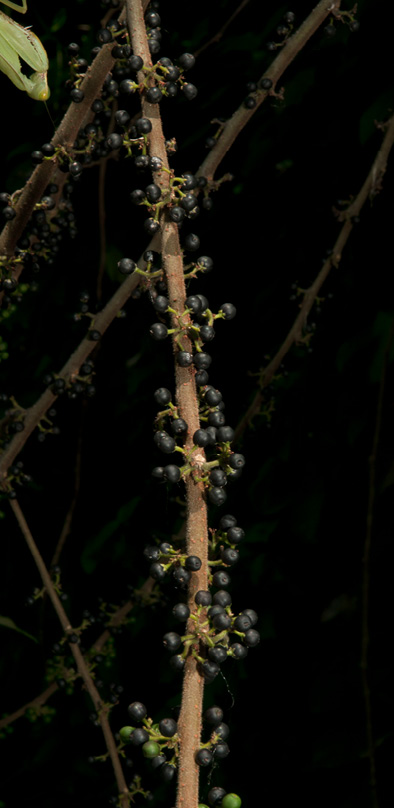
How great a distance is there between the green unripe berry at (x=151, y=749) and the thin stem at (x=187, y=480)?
24mm

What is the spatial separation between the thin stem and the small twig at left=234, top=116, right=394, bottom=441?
897mm

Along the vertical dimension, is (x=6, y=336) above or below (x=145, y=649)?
above

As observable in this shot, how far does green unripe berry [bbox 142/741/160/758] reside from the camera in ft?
2.32

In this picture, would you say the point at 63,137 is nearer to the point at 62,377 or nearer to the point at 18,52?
the point at 18,52

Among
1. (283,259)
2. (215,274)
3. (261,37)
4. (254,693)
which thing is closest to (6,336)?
(215,274)

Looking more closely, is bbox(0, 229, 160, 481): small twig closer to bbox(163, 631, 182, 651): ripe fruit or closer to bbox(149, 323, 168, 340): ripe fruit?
bbox(149, 323, 168, 340): ripe fruit

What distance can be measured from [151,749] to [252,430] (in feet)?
3.82

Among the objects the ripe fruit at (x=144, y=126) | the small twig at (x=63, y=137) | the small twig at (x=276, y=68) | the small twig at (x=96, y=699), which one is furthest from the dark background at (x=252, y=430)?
the ripe fruit at (x=144, y=126)

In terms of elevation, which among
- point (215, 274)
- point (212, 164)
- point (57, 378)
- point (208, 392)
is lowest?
point (208, 392)

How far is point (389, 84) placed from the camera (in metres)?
1.87

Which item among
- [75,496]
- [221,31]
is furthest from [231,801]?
[221,31]

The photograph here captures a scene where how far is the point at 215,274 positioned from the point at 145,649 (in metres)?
0.98

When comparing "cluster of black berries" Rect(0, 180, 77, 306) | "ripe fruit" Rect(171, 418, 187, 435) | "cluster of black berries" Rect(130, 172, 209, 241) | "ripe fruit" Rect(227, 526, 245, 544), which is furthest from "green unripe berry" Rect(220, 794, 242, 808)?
"cluster of black berries" Rect(0, 180, 77, 306)

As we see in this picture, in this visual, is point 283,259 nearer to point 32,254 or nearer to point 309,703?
point 32,254
